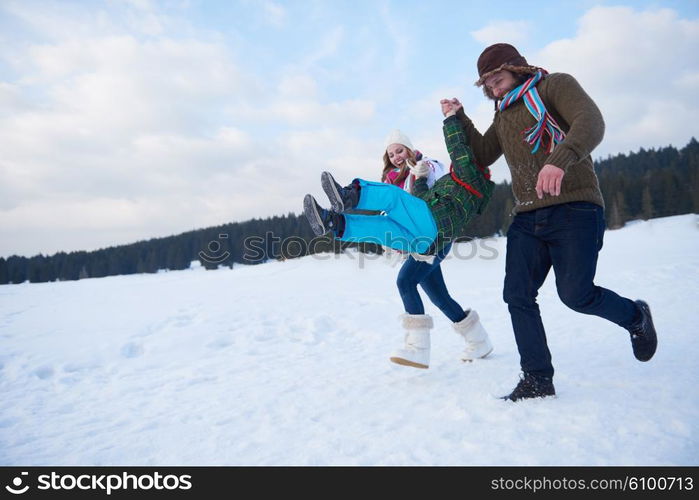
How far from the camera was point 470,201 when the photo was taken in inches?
113

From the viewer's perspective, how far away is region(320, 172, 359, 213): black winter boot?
97.7 inches

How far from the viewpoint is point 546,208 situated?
95.5 inches

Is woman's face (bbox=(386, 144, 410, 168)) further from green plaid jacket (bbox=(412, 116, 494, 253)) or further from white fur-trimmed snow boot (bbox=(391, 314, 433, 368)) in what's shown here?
white fur-trimmed snow boot (bbox=(391, 314, 433, 368))

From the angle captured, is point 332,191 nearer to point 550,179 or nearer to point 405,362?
point 550,179

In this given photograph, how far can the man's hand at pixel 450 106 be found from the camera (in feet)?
9.75

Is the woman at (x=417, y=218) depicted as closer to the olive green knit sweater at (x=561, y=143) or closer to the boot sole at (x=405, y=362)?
the boot sole at (x=405, y=362)

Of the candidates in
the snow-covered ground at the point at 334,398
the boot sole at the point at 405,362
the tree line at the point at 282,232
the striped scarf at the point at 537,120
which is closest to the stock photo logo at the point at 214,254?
the tree line at the point at 282,232

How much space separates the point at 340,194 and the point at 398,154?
1.35 meters

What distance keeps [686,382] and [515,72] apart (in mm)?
2187

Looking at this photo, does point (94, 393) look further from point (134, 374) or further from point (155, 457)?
point (155, 457)
